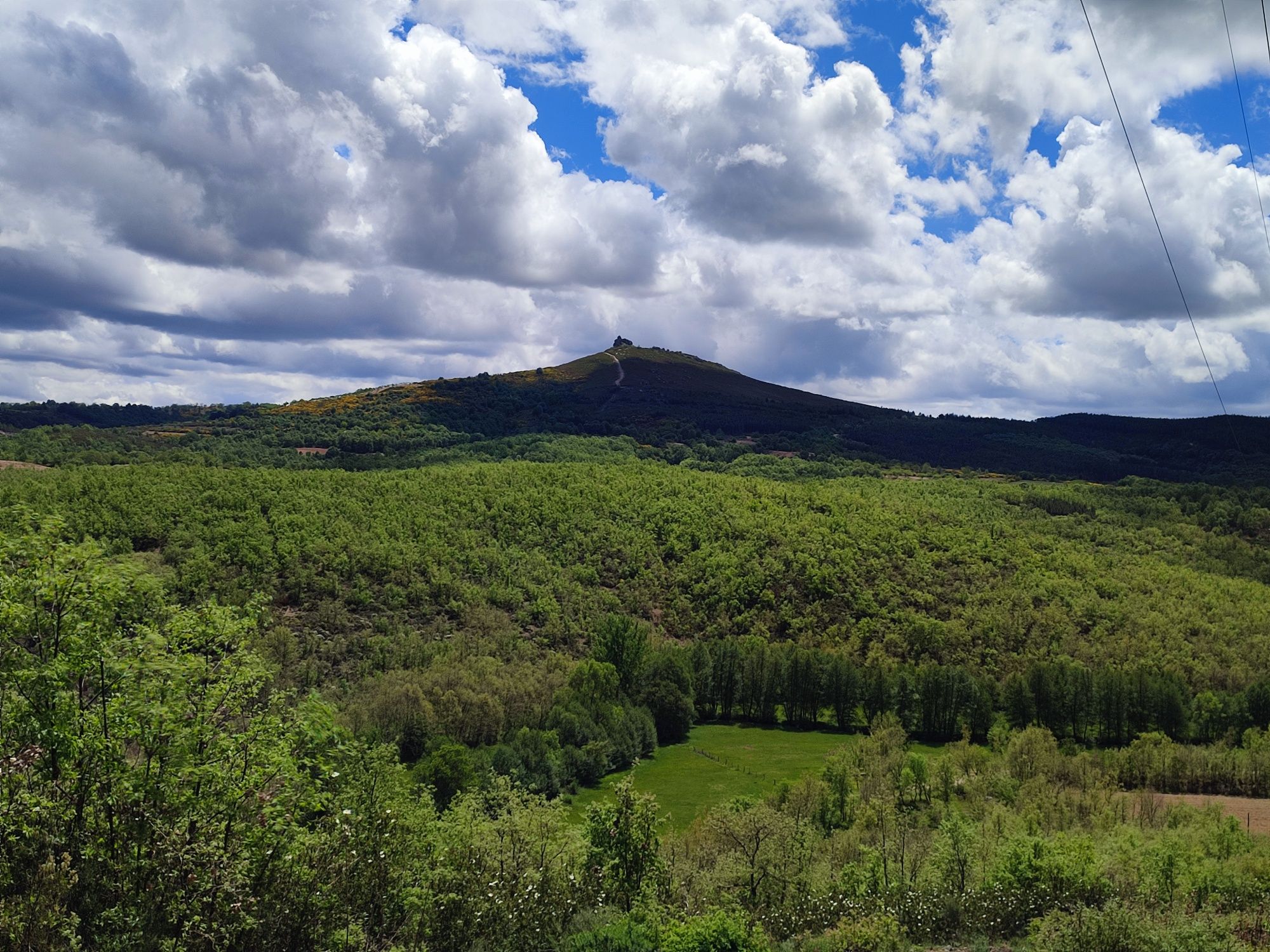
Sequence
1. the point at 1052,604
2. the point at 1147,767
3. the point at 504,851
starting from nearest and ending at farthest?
the point at 504,851
the point at 1147,767
the point at 1052,604

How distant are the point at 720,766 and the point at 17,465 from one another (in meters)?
123

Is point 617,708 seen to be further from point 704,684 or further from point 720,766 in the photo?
point 704,684

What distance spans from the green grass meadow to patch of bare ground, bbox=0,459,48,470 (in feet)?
357

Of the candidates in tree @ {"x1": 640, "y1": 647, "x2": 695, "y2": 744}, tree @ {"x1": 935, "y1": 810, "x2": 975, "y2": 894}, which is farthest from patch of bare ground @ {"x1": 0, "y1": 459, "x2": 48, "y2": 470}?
tree @ {"x1": 935, "y1": 810, "x2": 975, "y2": 894}

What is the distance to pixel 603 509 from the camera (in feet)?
540

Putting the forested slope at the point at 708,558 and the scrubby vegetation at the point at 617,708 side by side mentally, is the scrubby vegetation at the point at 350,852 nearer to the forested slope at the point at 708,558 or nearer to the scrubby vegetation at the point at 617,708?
the scrubby vegetation at the point at 617,708

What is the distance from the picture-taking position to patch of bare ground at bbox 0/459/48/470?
129250 mm

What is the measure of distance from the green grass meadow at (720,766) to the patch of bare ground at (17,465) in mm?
108664

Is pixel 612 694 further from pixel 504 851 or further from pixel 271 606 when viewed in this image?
pixel 504 851

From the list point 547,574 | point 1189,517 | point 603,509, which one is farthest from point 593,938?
point 1189,517

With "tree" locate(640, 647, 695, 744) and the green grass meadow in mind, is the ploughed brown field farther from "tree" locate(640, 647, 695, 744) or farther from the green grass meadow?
"tree" locate(640, 647, 695, 744)

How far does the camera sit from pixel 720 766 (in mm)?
95312

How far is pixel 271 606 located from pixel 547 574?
45086 millimetres

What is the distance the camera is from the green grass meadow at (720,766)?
264 ft
